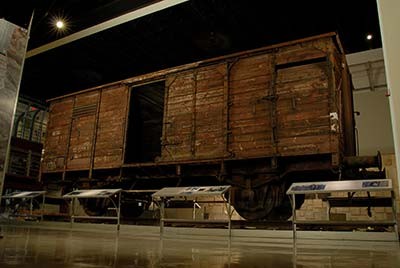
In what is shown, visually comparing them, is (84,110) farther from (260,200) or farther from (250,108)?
(260,200)

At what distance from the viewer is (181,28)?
1058cm

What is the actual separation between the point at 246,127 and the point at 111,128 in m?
4.03

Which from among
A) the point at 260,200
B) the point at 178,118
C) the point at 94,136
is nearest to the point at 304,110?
the point at 260,200

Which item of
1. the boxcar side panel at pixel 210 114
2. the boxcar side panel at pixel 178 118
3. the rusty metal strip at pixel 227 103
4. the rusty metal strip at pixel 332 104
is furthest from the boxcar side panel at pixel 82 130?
the rusty metal strip at pixel 332 104

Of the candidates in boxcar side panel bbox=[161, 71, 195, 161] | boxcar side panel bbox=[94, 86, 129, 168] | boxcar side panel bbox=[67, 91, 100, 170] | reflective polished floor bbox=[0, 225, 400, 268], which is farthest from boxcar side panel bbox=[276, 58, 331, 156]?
boxcar side panel bbox=[67, 91, 100, 170]

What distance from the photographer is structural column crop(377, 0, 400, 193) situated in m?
2.22

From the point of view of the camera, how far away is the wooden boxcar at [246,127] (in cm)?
645

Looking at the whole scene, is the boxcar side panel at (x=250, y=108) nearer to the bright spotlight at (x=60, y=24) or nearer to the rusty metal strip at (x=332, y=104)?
the rusty metal strip at (x=332, y=104)

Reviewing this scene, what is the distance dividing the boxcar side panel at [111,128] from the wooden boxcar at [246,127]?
0.03 meters

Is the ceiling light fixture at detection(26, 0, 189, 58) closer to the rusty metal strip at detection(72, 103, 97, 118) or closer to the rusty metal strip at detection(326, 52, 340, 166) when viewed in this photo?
the rusty metal strip at detection(72, 103, 97, 118)

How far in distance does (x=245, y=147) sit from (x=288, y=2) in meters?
4.74

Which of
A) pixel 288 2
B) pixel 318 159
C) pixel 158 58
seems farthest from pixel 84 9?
pixel 318 159

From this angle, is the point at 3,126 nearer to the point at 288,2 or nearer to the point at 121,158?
the point at 121,158

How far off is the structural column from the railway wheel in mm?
4685
